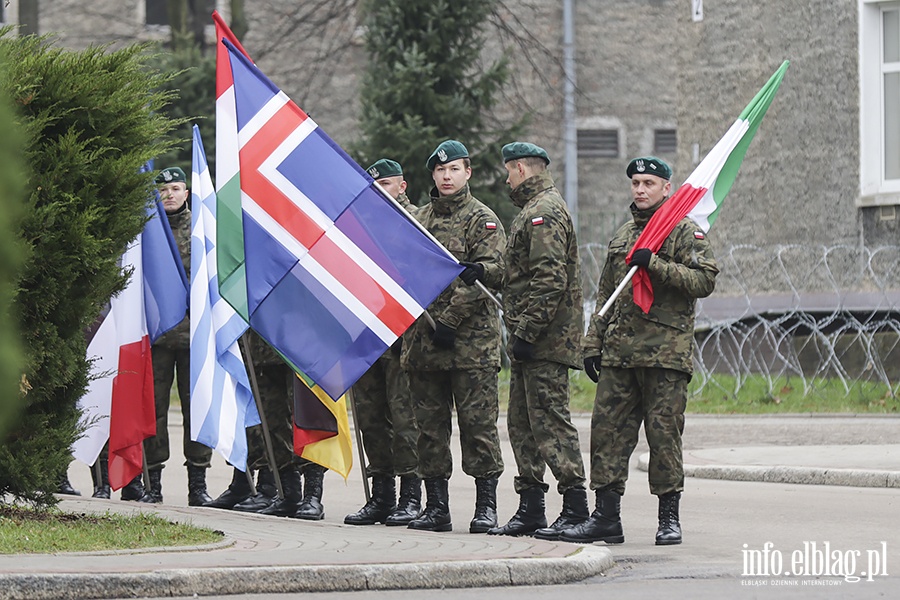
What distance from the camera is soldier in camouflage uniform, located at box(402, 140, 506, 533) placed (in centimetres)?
891

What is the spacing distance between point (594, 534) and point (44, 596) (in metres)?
3.47

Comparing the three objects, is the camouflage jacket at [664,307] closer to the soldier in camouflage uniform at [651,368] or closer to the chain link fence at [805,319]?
the soldier in camouflage uniform at [651,368]

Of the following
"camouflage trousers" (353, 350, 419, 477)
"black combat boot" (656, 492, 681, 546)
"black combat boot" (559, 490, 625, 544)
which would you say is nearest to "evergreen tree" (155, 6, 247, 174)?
"camouflage trousers" (353, 350, 419, 477)

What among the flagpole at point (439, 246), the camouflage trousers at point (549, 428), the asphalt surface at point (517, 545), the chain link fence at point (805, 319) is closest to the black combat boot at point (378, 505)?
the asphalt surface at point (517, 545)

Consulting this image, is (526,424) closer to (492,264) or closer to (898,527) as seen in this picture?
(492,264)

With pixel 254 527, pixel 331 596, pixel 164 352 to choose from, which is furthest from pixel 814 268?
pixel 331 596

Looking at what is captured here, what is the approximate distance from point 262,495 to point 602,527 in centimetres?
286

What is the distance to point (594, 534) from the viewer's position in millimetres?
8414

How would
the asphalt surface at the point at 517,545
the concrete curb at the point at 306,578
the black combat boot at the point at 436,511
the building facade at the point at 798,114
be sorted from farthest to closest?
the building facade at the point at 798,114 → the black combat boot at the point at 436,511 → the asphalt surface at the point at 517,545 → the concrete curb at the point at 306,578

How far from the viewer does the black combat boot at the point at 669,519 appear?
27.5 feet

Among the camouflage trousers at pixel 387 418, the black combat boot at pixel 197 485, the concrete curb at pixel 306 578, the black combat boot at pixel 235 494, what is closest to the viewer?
the concrete curb at pixel 306 578

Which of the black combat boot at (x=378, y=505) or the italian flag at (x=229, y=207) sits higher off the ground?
the italian flag at (x=229, y=207)

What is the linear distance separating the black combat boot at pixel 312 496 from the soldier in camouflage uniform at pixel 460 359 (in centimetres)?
87

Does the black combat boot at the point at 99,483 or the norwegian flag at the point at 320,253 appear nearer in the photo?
the norwegian flag at the point at 320,253
